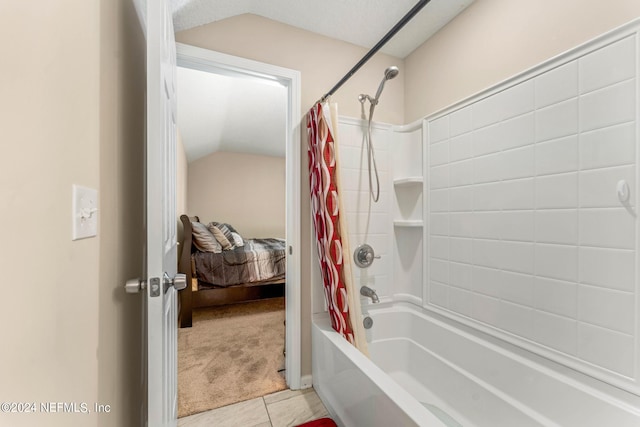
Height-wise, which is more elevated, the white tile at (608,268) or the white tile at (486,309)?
the white tile at (608,268)

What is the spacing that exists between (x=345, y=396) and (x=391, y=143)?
1.66 meters

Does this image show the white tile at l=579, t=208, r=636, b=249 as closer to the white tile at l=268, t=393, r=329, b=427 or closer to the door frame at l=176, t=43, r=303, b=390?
the door frame at l=176, t=43, r=303, b=390

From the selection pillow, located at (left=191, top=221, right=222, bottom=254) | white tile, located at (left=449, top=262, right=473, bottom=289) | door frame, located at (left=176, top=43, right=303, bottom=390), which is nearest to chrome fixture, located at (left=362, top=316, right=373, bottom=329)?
door frame, located at (left=176, top=43, right=303, bottom=390)

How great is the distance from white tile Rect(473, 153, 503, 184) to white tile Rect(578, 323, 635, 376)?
77cm

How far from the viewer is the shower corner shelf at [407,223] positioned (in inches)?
74.3

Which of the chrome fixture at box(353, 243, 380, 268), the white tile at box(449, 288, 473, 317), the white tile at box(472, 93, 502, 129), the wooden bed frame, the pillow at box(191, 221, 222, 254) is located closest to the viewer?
the white tile at box(472, 93, 502, 129)

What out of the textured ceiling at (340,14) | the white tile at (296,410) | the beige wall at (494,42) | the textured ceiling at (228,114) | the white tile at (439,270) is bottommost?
the white tile at (296,410)

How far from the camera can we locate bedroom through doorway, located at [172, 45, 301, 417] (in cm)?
169

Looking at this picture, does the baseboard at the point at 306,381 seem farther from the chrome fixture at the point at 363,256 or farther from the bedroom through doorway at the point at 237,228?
the chrome fixture at the point at 363,256

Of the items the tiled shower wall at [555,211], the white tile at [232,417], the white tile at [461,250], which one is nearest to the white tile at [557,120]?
the tiled shower wall at [555,211]

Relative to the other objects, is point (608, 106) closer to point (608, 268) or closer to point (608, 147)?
point (608, 147)

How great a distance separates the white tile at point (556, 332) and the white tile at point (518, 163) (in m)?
0.68

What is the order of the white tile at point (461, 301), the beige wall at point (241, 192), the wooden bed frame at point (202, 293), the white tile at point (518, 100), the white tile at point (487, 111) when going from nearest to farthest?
1. the white tile at point (518, 100)
2. the white tile at point (487, 111)
3. the white tile at point (461, 301)
4. the wooden bed frame at point (202, 293)
5. the beige wall at point (241, 192)

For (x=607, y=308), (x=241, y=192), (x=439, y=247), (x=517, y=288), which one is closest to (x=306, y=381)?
(x=439, y=247)
